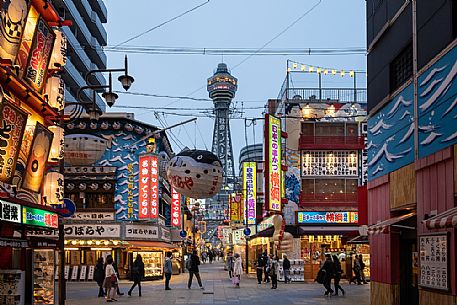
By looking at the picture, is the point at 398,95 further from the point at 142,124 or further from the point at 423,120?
the point at 142,124

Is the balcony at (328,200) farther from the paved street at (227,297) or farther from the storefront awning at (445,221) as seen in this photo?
the storefront awning at (445,221)

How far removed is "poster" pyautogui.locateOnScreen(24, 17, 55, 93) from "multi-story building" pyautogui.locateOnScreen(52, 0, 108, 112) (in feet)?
121

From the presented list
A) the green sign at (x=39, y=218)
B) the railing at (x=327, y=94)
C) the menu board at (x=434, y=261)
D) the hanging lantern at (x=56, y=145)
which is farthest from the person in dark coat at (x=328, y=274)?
the railing at (x=327, y=94)

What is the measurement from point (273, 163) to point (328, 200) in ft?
24.9

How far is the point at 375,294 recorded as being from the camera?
20500 mm

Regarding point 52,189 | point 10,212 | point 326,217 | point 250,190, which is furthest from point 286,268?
point 10,212

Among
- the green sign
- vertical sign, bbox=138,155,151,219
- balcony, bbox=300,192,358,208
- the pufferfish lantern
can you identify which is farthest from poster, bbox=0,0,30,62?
balcony, bbox=300,192,358,208

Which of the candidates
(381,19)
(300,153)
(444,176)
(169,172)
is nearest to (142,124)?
(300,153)

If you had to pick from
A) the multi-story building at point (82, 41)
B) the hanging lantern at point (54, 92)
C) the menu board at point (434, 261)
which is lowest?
the menu board at point (434, 261)

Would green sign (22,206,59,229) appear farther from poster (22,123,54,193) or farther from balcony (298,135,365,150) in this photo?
balcony (298,135,365,150)

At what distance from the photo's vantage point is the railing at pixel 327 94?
4566 centimetres

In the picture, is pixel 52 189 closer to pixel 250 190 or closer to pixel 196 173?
pixel 196 173

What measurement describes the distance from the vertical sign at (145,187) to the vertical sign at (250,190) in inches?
592

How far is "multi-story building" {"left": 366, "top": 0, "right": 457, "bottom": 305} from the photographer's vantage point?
1421 cm
